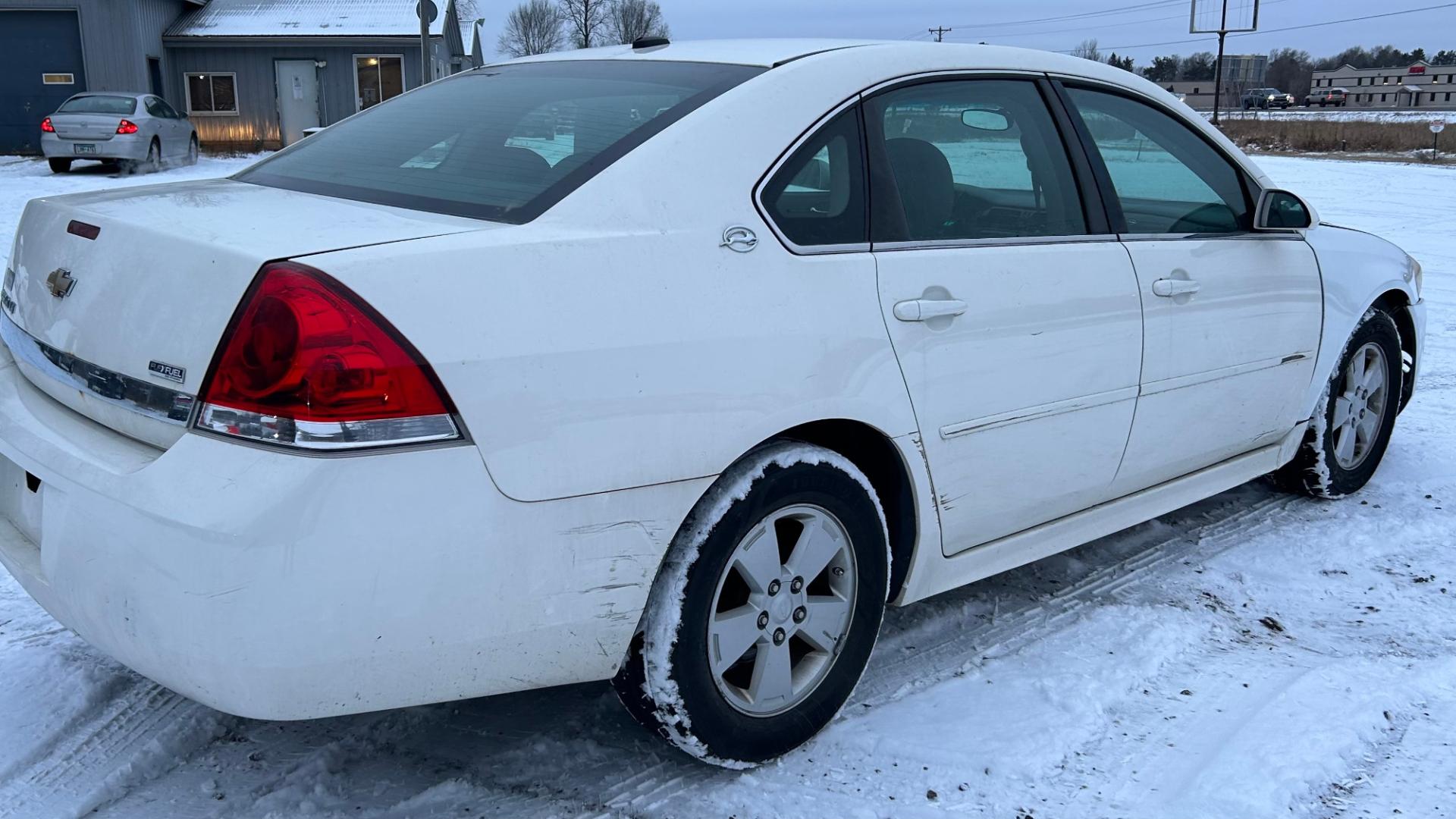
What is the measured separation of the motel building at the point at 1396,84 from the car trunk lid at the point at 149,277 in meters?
106

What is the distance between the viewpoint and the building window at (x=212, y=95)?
27.6m

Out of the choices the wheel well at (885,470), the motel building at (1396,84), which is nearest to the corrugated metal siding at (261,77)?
the wheel well at (885,470)

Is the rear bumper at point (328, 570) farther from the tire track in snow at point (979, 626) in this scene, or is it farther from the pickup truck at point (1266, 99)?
the pickup truck at point (1266, 99)

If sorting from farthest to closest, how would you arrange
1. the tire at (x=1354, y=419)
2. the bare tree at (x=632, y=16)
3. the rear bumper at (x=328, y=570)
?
the bare tree at (x=632, y=16), the tire at (x=1354, y=419), the rear bumper at (x=328, y=570)

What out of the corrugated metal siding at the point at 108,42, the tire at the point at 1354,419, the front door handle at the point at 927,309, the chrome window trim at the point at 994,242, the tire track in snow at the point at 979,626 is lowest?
the tire track in snow at the point at 979,626

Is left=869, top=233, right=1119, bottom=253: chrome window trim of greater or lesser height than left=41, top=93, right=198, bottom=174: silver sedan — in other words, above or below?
below

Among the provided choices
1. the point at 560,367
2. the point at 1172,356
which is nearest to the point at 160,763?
the point at 560,367

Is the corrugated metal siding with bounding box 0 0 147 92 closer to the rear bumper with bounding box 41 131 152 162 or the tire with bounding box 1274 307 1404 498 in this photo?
the rear bumper with bounding box 41 131 152 162

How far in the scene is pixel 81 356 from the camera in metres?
2.31

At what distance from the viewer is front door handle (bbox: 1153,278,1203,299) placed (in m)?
3.30

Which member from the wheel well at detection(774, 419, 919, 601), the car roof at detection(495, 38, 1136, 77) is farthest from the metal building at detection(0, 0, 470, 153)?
the wheel well at detection(774, 419, 919, 601)

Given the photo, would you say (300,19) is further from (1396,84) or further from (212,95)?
(1396,84)

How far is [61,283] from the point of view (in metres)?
2.40

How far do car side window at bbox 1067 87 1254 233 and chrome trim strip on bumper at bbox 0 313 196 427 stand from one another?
2.44m
